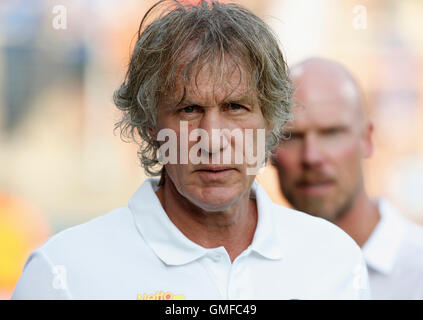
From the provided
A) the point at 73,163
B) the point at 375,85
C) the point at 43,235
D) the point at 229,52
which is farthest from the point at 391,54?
the point at 229,52

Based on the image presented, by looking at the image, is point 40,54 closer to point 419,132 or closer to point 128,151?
point 128,151

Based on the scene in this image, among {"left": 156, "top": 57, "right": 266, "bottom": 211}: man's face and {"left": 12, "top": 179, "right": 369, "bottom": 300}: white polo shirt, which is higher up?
{"left": 156, "top": 57, "right": 266, "bottom": 211}: man's face

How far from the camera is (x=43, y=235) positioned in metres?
4.89

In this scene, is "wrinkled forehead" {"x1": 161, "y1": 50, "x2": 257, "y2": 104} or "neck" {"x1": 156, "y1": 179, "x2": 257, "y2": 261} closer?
"wrinkled forehead" {"x1": 161, "y1": 50, "x2": 257, "y2": 104}

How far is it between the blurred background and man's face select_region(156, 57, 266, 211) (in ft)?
9.70

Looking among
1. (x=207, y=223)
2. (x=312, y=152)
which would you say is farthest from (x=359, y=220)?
(x=207, y=223)

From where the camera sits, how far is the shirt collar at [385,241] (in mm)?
2566

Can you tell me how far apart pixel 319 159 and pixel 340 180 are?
0.16 metres

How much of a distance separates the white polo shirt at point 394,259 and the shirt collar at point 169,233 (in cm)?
102

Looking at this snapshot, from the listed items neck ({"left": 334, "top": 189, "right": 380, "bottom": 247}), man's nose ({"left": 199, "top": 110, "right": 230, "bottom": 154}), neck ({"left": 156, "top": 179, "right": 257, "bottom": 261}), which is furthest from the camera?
neck ({"left": 334, "top": 189, "right": 380, "bottom": 247})

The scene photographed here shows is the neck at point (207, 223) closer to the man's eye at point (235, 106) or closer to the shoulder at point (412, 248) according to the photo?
the man's eye at point (235, 106)

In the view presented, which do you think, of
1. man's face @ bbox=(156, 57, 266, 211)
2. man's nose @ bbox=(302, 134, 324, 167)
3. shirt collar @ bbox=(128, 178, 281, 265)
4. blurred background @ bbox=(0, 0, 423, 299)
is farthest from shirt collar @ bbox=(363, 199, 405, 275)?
blurred background @ bbox=(0, 0, 423, 299)

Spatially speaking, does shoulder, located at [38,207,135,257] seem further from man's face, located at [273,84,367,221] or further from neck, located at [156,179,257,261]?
man's face, located at [273,84,367,221]

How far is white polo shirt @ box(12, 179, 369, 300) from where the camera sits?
4.86ft
